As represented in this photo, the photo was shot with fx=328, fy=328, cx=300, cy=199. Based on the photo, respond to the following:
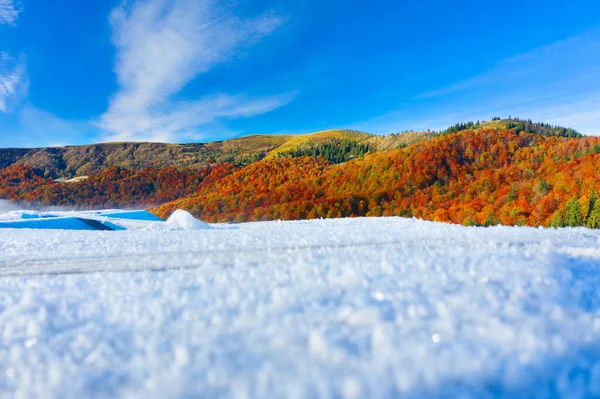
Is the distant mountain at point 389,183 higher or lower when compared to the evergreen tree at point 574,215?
higher

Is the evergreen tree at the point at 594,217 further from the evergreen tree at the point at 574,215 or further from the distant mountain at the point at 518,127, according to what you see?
the distant mountain at the point at 518,127

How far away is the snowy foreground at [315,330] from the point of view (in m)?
1.60

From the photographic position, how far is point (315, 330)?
199cm

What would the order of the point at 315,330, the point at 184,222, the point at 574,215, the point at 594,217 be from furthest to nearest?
the point at 574,215
the point at 594,217
the point at 184,222
the point at 315,330

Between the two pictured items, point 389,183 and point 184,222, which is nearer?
point 184,222

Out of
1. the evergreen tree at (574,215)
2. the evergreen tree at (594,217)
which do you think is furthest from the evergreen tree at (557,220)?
the evergreen tree at (594,217)

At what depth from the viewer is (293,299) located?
250 cm

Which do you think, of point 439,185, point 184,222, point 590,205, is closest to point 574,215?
point 590,205

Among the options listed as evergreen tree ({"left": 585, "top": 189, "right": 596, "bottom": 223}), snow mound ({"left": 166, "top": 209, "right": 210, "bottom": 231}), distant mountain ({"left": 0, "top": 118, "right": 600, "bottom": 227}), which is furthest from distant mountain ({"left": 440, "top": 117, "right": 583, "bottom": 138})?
snow mound ({"left": 166, "top": 209, "right": 210, "bottom": 231})

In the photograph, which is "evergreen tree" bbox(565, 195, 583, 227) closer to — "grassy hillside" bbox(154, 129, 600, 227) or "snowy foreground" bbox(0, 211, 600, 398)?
"grassy hillside" bbox(154, 129, 600, 227)

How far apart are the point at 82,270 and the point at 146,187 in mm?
166828

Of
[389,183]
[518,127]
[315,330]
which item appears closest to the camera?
[315,330]

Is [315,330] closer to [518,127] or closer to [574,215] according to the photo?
[574,215]

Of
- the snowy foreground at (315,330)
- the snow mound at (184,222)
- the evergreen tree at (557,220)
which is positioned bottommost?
the evergreen tree at (557,220)
